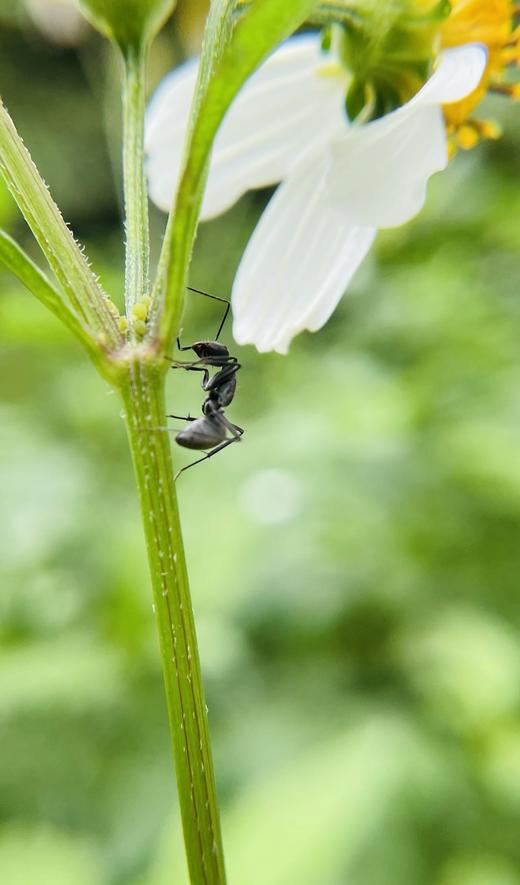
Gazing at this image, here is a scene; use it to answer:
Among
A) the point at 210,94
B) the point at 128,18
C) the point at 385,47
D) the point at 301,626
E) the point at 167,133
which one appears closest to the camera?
the point at 210,94

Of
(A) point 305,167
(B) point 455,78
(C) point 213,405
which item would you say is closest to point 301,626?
(C) point 213,405

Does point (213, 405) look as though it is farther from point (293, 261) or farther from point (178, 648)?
point (178, 648)

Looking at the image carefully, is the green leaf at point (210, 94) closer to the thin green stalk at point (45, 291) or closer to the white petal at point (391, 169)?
the thin green stalk at point (45, 291)

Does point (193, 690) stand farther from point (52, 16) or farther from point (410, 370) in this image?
point (52, 16)

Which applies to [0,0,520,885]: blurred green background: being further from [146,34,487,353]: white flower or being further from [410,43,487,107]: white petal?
[410,43,487,107]: white petal

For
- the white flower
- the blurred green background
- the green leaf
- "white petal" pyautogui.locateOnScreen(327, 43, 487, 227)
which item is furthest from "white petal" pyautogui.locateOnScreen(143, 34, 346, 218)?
the blurred green background
